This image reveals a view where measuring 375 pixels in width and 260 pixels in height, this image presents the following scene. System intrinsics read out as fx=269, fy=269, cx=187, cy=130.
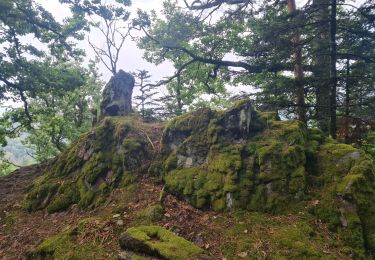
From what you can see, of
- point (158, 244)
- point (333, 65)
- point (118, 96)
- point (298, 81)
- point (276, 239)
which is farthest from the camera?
point (118, 96)

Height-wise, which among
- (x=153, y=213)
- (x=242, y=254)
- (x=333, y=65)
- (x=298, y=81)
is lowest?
(x=242, y=254)

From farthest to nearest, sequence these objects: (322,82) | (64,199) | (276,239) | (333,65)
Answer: (322,82), (333,65), (64,199), (276,239)

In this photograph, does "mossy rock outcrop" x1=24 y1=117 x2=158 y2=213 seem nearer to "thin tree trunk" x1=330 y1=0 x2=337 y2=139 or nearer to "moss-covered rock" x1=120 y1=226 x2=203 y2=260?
"moss-covered rock" x1=120 y1=226 x2=203 y2=260

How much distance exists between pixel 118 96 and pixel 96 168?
4.90m

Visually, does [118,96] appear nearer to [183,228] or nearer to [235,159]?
[235,159]

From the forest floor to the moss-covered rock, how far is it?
1.04 feet

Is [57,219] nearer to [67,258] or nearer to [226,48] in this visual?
[67,258]

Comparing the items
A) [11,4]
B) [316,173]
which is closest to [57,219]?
[316,173]

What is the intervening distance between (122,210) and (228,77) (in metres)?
10.6

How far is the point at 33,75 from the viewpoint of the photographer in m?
12.8

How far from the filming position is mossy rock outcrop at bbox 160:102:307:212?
577 centimetres

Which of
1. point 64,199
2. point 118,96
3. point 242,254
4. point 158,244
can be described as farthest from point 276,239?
point 118,96

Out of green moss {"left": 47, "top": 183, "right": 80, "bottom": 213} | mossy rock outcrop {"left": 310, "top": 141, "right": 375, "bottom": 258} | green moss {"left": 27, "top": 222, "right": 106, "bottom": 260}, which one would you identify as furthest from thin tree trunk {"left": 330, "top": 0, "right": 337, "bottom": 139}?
green moss {"left": 47, "top": 183, "right": 80, "bottom": 213}

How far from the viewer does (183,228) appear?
530cm
